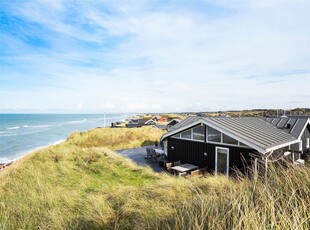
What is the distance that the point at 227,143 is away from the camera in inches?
392

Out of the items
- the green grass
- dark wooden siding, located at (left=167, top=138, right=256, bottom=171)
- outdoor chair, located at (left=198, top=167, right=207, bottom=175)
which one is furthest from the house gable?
the green grass

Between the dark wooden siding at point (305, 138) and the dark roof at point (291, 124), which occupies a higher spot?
the dark roof at point (291, 124)

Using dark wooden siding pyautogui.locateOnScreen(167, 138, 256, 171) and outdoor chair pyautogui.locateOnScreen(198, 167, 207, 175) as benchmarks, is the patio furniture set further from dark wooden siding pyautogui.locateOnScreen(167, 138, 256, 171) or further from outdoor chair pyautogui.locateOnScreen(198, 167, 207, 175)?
dark wooden siding pyautogui.locateOnScreen(167, 138, 256, 171)

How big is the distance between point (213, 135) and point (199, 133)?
93 centimetres

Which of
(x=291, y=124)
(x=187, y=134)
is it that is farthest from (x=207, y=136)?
(x=291, y=124)

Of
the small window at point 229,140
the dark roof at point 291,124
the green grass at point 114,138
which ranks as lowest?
the green grass at point 114,138

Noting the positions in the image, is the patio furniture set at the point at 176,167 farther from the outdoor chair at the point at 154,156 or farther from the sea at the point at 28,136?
the sea at the point at 28,136

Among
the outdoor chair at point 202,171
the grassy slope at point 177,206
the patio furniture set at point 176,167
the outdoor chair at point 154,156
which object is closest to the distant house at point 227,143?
the outdoor chair at point 202,171

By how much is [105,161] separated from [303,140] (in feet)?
43.2

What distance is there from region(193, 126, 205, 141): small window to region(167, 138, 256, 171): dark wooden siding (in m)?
0.27

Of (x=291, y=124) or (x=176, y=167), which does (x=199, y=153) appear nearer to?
(x=176, y=167)

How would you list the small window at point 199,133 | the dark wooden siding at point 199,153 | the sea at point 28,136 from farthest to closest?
the sea at point 28,136, the small window at point 199,133, the dark wooden siding at point 199,153

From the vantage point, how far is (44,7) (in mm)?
8422

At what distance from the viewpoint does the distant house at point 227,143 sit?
915cm
